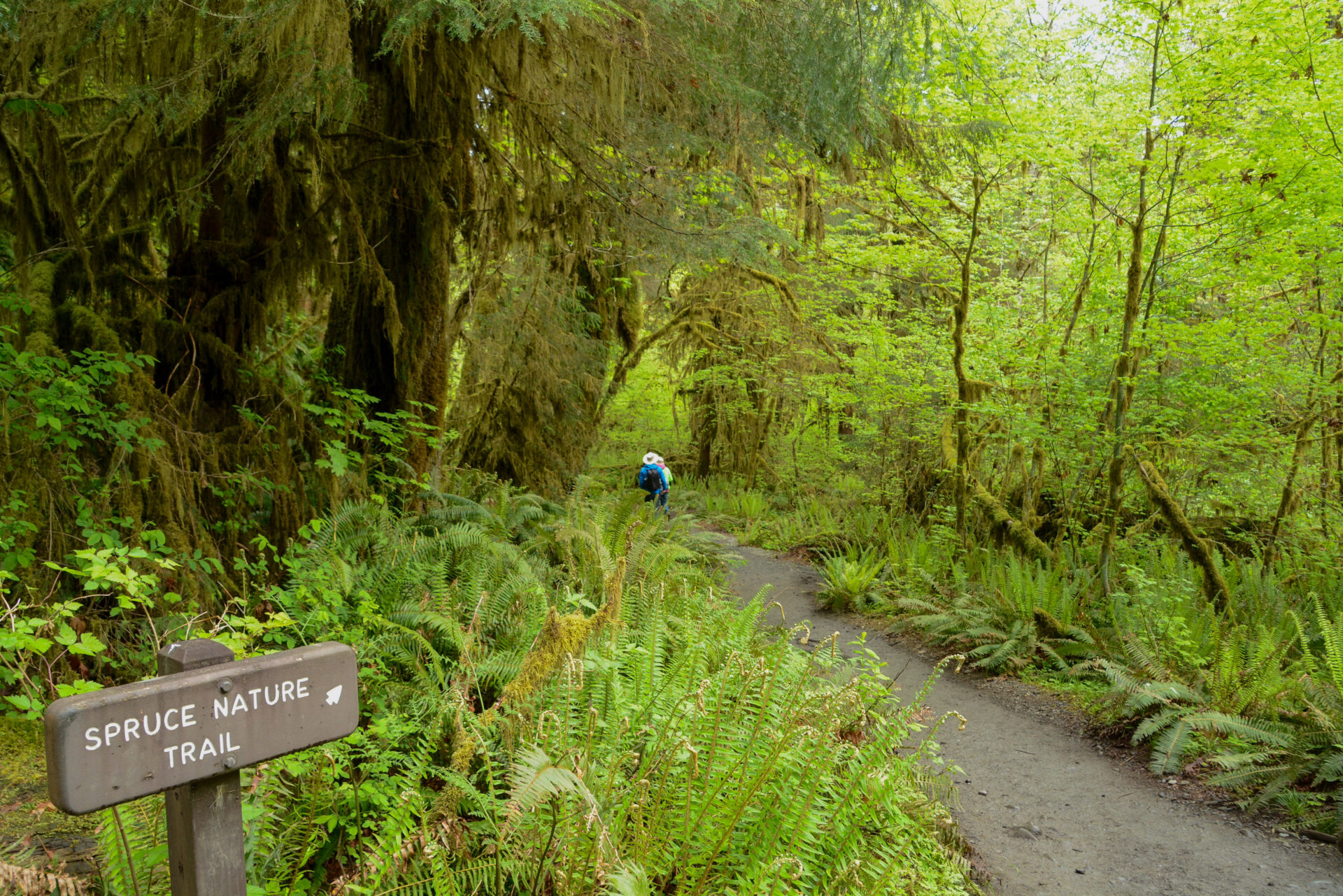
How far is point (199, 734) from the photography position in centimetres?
162

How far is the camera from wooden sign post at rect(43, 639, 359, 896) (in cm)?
148

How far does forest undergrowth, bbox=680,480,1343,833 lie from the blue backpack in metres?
2.68

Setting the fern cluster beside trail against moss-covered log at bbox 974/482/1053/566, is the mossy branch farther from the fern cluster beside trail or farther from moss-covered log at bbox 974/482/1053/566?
the fern cluster beside trail

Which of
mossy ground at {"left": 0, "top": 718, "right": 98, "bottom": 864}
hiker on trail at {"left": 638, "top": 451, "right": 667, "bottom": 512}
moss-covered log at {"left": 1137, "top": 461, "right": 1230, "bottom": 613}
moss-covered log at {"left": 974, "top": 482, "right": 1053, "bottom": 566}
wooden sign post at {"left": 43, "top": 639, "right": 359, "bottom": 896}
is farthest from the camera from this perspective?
hiker on trail at {"left": 638, "top": 451, "right": 667, "bottom": 512}

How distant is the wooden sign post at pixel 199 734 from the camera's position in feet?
4.85

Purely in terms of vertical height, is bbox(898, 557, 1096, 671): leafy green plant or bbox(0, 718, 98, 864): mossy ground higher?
bbox(0, 718, 98, 864): mossy ground

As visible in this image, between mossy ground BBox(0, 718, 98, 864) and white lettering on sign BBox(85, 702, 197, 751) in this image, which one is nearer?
white lettering on sign BBox(85, 702, 197, 751)

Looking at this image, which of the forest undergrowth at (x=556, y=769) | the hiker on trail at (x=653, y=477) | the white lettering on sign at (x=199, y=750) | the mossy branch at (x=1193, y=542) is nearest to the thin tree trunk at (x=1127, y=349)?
the mossy branch at (x=1193, y=542)

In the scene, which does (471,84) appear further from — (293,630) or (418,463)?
(293,630)

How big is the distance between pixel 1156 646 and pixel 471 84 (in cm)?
664

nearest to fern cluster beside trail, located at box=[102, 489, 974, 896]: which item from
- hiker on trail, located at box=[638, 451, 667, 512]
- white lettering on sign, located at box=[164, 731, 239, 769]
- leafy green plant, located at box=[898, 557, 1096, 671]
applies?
white lettering on sign, located at box=[164, 731, 239, 769]

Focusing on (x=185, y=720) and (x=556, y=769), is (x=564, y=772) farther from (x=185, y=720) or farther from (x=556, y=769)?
(x=185, y=720)

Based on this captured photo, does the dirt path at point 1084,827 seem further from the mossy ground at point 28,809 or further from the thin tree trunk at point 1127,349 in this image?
the mossy ground at point 28,809

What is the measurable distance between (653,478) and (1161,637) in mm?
7155
